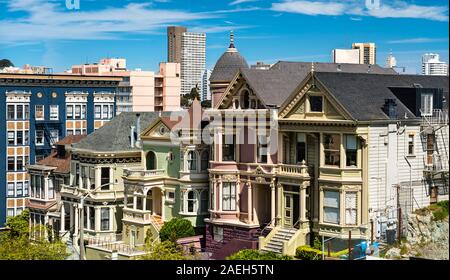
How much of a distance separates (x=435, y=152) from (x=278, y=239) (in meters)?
5.65

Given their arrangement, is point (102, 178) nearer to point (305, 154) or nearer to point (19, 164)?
point (305, 154)

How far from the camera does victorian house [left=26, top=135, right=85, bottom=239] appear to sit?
36.3 m

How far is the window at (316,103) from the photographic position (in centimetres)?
2542

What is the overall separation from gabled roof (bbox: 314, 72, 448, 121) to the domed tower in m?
5.30

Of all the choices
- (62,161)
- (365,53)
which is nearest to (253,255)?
(365,53)

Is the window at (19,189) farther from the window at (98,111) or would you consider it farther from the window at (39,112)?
the window at (98,111)

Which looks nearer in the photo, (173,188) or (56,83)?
(173,188)

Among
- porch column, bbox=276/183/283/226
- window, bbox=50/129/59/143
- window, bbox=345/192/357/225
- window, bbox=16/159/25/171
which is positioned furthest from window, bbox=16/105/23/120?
window, bbox=345/192/357/225

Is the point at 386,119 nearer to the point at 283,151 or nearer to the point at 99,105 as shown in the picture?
the point at 283,151

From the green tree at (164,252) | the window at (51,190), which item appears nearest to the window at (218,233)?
the green tree at (164,252)

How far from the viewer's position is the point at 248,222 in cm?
2816

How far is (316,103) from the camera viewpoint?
2558 centimetres
